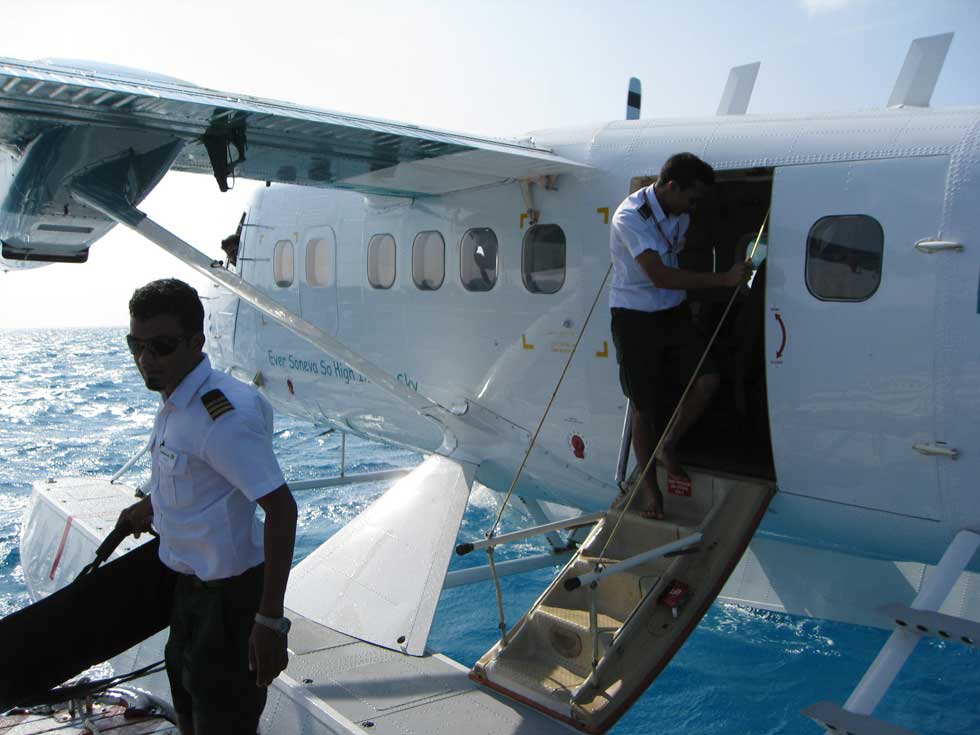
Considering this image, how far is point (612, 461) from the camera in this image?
5.70m

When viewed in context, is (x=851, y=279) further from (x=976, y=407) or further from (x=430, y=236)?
(x=430, y=236)

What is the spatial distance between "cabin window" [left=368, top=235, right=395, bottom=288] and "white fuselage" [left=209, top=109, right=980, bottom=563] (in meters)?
0.06

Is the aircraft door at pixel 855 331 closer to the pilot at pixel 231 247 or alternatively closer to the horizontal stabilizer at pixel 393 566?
the horizontal stabilizer at pixel 393 566

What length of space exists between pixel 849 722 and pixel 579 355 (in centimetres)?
276

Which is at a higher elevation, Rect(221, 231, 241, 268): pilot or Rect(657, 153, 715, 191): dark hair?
Rect(657, 153, 715, 191): dark hair

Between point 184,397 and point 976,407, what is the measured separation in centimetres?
352

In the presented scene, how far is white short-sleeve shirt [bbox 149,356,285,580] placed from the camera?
9.02 ft

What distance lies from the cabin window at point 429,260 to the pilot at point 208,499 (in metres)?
3.80

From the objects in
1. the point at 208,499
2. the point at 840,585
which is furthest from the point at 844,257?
the point at 840,585

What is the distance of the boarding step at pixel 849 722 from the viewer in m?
3.50

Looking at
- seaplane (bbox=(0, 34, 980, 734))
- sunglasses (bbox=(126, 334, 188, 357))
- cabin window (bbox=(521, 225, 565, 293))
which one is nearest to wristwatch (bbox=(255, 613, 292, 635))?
sunglasses (bbox=(126, 334, 188, 357))

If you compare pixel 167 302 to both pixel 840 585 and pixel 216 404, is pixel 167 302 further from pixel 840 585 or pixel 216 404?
pixel 840 585

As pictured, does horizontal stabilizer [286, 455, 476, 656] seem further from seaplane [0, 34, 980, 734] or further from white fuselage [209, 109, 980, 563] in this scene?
white fuselage [209, 109, 980, 563]

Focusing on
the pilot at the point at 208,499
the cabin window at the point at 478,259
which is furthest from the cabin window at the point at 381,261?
the pilot at the point at 208,499
